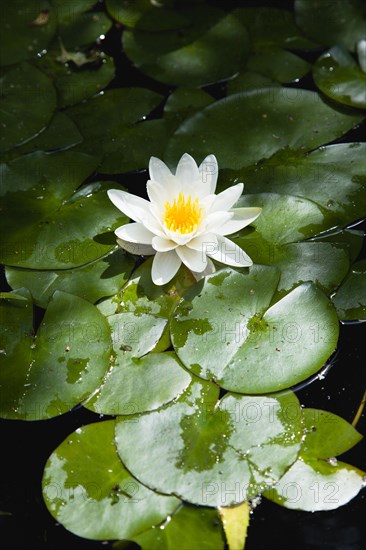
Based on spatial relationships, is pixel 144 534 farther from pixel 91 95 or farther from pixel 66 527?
pixel 91 95

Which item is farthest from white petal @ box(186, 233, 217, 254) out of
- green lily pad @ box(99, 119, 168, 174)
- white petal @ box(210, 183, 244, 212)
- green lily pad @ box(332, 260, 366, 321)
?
green lily pad @ box(99, 119, 168, 174)

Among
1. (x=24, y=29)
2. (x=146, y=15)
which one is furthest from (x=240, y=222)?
(x=24, y=29)

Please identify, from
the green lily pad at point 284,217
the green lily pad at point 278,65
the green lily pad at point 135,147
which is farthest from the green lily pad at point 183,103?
the green lily pad at point 284,217

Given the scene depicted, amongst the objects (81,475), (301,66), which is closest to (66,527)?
(81,475)

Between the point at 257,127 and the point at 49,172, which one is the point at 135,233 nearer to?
the point at 49,172

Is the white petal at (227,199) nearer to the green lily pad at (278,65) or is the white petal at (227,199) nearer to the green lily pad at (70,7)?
the green lily pad at (278,65)

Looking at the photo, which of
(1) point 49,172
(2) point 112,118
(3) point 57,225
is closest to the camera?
(3) point 57,225

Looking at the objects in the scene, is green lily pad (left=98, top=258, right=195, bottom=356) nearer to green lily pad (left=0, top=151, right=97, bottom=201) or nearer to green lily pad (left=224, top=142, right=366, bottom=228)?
green lily pad (left=224, top=142, right=366, bottom=228)
